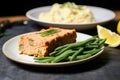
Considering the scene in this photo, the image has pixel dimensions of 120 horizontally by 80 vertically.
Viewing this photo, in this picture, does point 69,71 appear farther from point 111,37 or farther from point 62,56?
point 111,37

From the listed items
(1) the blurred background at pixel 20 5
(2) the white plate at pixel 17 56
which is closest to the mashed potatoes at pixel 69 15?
(2) the white plate at pixel 17 56

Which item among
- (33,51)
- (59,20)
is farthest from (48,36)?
(59,20)

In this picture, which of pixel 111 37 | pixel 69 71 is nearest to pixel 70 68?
pixel 69 71

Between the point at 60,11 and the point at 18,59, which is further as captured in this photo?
the point at 60,11

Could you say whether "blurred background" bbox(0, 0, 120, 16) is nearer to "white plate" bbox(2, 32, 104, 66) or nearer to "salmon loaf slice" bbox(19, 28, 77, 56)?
"white plate" bbox(2, 32, 104, 66)

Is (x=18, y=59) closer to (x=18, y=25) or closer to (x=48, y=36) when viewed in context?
(x=48, y=36)

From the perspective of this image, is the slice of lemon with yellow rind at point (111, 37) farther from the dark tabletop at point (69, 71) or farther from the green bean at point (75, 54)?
the green bean at point (75, 54)
